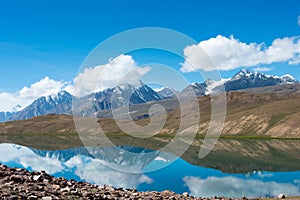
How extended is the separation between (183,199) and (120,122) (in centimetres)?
748

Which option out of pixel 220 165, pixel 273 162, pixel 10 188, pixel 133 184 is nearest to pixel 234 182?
pixel 133 184

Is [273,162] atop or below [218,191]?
atop

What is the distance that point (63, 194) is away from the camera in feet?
63.8

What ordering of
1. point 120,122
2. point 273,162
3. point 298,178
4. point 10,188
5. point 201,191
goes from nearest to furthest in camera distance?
point 10,188
point 120,122
point 201,191
point 298,178
point 273,162

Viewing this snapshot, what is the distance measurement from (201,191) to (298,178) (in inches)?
1457

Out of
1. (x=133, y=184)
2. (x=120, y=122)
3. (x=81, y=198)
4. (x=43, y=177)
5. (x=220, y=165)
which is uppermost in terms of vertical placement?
(x=220, y=165)

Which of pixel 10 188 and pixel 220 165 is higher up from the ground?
pixel 220 165

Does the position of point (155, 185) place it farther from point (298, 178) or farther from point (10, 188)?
point (10, 188)

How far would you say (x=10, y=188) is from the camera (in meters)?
18.6

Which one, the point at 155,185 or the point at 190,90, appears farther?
the point at 155,185

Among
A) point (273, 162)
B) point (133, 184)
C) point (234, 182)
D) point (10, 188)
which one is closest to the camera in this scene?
point (10, 188)

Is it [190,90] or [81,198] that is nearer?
[81,198]

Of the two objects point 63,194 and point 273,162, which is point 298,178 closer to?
point 273,162

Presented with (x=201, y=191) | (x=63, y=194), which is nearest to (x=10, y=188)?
(x=63, y=194)
